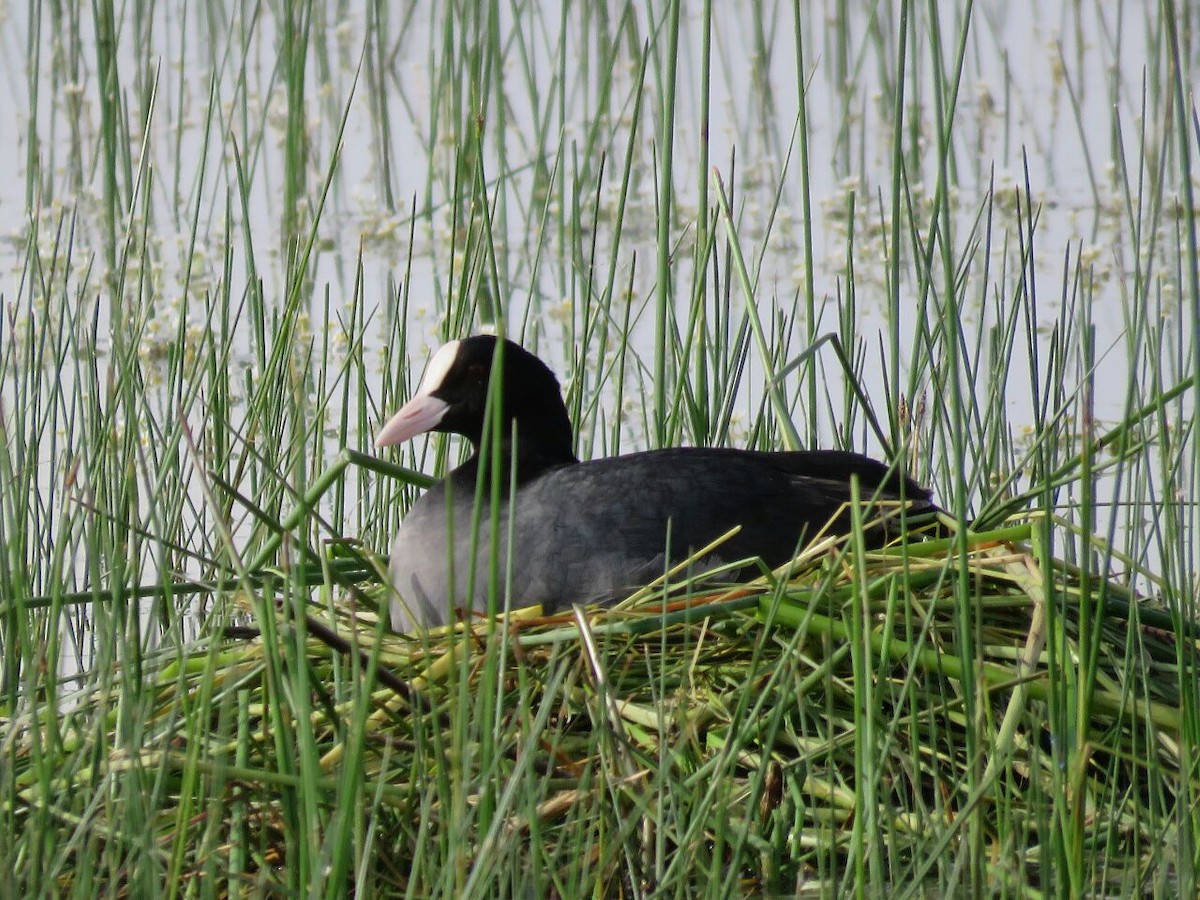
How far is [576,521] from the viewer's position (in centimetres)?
304

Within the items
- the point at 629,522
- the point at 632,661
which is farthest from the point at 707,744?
the point at 629,522

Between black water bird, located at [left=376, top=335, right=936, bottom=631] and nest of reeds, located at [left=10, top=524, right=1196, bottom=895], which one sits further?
black water bird, located at [left=376, top=335, right=936, bottom=631]

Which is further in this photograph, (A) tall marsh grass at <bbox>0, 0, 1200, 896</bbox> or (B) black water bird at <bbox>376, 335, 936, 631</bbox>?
(B) black water bird at <bbox>376, 335, 936, 631</bbox>

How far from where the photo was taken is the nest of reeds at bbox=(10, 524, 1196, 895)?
6.45 feet

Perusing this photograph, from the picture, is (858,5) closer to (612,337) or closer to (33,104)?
(612,337)

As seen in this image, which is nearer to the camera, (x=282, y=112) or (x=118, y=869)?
(x=118, y=869)

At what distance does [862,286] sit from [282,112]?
2.42 m

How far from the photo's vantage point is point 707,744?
8.38ft

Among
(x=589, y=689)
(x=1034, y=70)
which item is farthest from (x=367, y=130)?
(x=589, y=689)

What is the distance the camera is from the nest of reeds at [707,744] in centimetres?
197

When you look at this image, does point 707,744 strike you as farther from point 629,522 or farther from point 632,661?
point 629,522

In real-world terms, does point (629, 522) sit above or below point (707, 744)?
above

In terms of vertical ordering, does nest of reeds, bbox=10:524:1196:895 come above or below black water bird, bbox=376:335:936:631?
below

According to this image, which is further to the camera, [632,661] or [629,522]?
[629,522]
